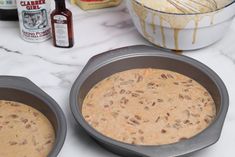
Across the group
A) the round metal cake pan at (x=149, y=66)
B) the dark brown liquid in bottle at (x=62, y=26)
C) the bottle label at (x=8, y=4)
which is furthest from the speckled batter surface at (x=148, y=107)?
the bottle label at (x=8, y=4)

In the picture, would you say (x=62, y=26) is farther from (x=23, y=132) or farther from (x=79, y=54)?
(x=23, y=132)

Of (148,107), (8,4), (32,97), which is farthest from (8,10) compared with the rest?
(148,107)

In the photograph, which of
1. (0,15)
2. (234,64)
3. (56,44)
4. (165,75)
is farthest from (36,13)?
(234,64)

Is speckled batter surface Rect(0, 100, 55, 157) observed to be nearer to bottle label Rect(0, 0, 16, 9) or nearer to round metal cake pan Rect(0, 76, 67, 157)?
round metal cake pan Rect(0, 76, 67, 157)

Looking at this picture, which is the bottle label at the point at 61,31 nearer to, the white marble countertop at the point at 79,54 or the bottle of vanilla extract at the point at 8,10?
the white marble countertop at the point at 79,54

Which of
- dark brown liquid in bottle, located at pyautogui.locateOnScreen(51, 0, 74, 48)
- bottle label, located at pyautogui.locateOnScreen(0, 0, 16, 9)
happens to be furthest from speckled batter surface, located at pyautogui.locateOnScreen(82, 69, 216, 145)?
bottle label, located at pyautogui.locateOnScreen(0, 0, 16, 9)

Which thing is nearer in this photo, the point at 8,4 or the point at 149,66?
the point at 149,66

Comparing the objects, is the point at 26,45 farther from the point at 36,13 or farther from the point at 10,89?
the point at 10,89
